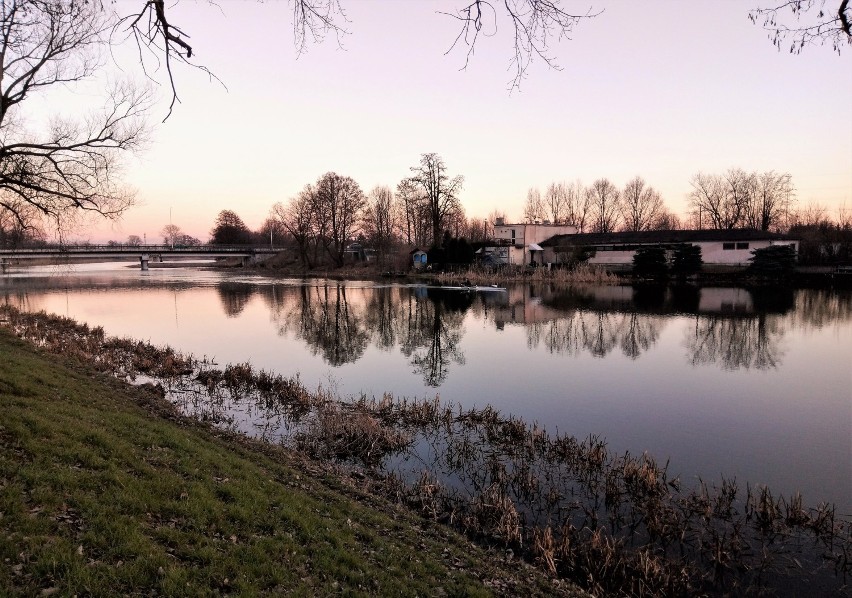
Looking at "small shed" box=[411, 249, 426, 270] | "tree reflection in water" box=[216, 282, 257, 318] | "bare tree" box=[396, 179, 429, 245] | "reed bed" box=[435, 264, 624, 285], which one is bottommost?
"tree reflection in water" box=[216, 282, 257, 318]

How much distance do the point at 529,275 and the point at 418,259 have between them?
1682 cm

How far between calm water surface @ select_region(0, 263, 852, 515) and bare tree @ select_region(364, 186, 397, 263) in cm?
3423

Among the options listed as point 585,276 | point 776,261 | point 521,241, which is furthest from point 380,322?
point 521,241

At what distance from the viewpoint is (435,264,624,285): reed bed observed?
5431 cm

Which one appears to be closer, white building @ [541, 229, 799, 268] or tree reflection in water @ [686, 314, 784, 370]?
tree reflection in water @ [686, 314, 784, 370]

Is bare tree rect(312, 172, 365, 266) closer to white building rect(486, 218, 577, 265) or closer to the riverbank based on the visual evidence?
the riverbank

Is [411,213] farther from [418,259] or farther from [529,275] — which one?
[529,275]

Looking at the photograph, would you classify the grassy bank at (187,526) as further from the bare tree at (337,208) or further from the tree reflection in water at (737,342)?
the bare tree at (337,208)

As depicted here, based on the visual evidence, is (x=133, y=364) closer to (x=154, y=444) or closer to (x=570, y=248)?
(x=154, y=444)

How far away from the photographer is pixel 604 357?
19547 mm

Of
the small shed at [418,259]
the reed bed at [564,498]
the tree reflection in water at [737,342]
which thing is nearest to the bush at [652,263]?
the small shed at [418,259]

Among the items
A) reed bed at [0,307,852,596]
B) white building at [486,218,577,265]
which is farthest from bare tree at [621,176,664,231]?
reed bed at [0,307,852,596]

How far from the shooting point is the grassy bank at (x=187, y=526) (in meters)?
4.18

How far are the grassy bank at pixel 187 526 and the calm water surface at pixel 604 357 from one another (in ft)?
19.5
